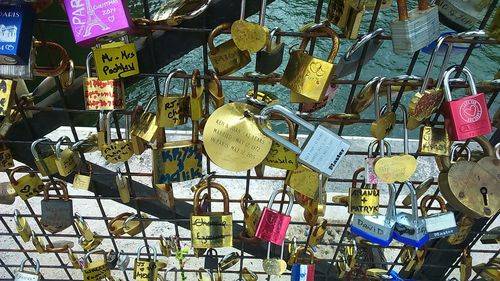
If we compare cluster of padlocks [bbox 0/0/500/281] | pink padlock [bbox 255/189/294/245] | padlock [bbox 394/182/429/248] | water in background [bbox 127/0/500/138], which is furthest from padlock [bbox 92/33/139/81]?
water in background [bbox 127/0/500/138]

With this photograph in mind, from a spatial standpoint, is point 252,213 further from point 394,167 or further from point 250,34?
point 250,34

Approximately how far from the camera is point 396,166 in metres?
1.00

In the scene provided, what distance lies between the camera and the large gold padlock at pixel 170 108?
900 mm

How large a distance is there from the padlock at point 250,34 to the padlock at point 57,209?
24.2 inches

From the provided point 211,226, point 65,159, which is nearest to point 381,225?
point 211,226

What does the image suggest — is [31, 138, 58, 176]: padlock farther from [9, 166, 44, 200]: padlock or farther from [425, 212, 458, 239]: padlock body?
[425, 212, 458, 239]: padlock body

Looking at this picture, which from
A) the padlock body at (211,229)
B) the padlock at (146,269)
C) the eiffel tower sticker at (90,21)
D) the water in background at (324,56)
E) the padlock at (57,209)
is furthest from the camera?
the water in background at (324,56)

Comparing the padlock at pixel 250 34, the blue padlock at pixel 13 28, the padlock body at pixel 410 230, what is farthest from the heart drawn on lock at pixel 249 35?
the padlock body at pixel 410 230

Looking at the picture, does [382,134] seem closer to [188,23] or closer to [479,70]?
[188,23]

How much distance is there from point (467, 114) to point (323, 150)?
0.29 meters

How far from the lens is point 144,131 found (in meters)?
0.96

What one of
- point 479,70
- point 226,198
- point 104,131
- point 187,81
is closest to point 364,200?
point 226,198

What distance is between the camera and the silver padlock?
873 mm

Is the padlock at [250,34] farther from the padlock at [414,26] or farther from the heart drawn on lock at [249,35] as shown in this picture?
the padlock at [414,26]
